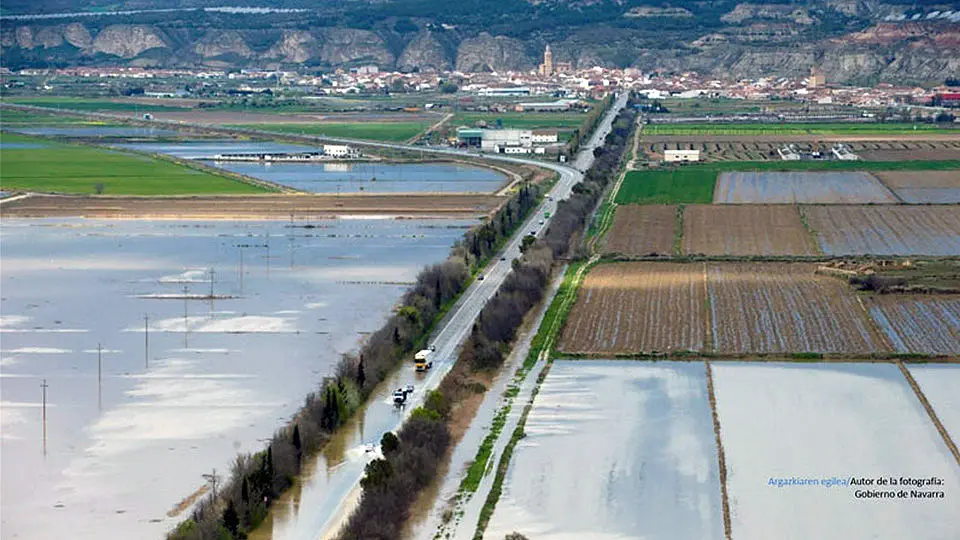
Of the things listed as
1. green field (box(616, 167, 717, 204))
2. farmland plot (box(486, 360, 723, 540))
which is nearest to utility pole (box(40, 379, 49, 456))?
farmland plot (box(486, 360, 723, 540))

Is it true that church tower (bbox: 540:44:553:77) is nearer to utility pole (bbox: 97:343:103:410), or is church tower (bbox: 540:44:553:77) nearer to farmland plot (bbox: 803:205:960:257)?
farmland plot (bbox: 803:205:960:257)

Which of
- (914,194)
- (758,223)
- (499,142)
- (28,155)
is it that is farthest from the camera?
(499,142)

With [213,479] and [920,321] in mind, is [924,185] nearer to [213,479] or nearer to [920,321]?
[920,321]

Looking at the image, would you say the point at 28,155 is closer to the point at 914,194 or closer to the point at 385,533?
the point at 914,194

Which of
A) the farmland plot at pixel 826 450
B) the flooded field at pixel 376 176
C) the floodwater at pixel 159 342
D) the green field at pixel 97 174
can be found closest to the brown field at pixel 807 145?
the flooded field at pixel 376 176

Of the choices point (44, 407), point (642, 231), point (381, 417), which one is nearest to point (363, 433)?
point (381, 417)

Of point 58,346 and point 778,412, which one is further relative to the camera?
point 58,346

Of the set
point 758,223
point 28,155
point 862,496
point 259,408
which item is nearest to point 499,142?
point 28,155
